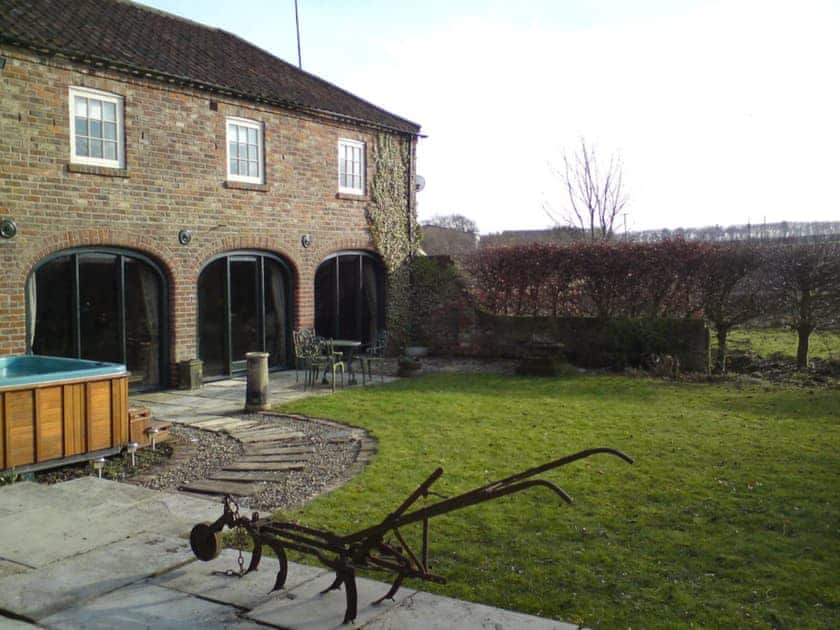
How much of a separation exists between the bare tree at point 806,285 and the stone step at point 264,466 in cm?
1085

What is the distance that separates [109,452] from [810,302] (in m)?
12.8

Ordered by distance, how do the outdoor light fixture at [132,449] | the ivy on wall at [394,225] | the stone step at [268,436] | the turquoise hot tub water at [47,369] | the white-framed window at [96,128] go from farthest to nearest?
the ivy on wall at [394,225], the white-framed window at [96,128], the stone step at [268,436], the outdoor light fixture at [132,449], the turquoise hot tub water at [47,369]

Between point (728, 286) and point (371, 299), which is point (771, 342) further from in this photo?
point (371, 299)

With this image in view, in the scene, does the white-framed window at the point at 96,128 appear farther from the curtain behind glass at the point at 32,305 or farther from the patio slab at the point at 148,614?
the patio slab at the point at 148,614

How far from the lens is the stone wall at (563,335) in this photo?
14727 mm

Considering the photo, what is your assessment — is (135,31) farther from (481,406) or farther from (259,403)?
(481,406)

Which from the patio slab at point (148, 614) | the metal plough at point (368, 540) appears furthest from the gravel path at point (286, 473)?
the patio slab at point (148, 614)

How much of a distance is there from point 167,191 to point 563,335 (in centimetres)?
851

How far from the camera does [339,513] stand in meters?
6.23

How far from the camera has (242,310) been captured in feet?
47.0

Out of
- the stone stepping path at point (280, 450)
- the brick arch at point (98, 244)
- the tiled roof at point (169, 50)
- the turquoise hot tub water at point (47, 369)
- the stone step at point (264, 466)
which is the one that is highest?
the tiled roof at point (169, 50)

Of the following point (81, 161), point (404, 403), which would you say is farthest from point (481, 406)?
point (81, 161)

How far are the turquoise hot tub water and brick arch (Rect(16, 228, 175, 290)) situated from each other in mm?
1824

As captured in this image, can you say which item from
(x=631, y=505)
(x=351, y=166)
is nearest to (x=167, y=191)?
(x=351, y=166)
